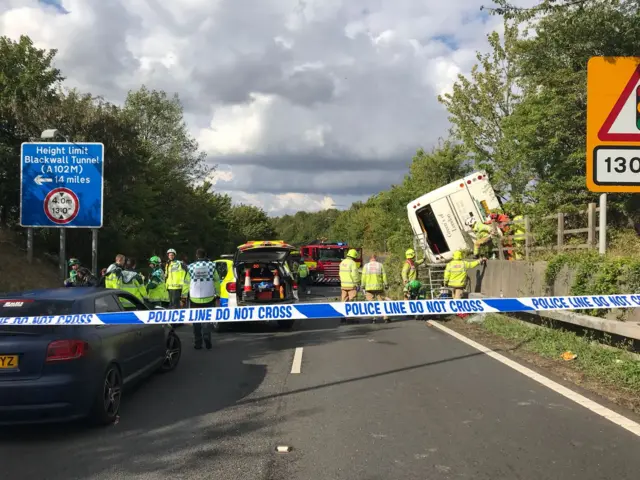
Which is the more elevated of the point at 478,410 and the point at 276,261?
the point at 276,261

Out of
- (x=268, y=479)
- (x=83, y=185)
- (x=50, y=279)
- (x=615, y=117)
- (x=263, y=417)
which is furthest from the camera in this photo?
(x=50, y=279)

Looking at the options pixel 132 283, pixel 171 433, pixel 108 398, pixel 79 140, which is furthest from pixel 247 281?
pixel 79 140

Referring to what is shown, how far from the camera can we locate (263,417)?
5.97 meters

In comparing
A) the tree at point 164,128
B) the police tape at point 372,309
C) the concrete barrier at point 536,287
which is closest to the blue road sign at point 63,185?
the police tape at point 372,309

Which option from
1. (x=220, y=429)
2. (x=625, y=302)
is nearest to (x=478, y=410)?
(x=625, y=302)

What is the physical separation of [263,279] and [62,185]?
5.01 meters

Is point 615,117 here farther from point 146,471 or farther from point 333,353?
point 333,353

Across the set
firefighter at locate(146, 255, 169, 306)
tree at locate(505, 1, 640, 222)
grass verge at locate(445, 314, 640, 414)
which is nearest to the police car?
firefighter at locate(146, 255, 169, 306)

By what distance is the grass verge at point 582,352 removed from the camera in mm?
7148

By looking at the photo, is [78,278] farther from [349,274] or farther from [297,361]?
[349,274]

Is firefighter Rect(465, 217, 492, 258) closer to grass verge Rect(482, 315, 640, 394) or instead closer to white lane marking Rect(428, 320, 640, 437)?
grass verge Rect(482, 315, 640, 394)

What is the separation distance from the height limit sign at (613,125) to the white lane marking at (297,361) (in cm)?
487

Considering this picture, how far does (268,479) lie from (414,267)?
11456 mm

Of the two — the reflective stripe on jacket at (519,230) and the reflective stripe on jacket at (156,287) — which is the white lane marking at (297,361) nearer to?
the reflective stripe on jacket at (156,287)
